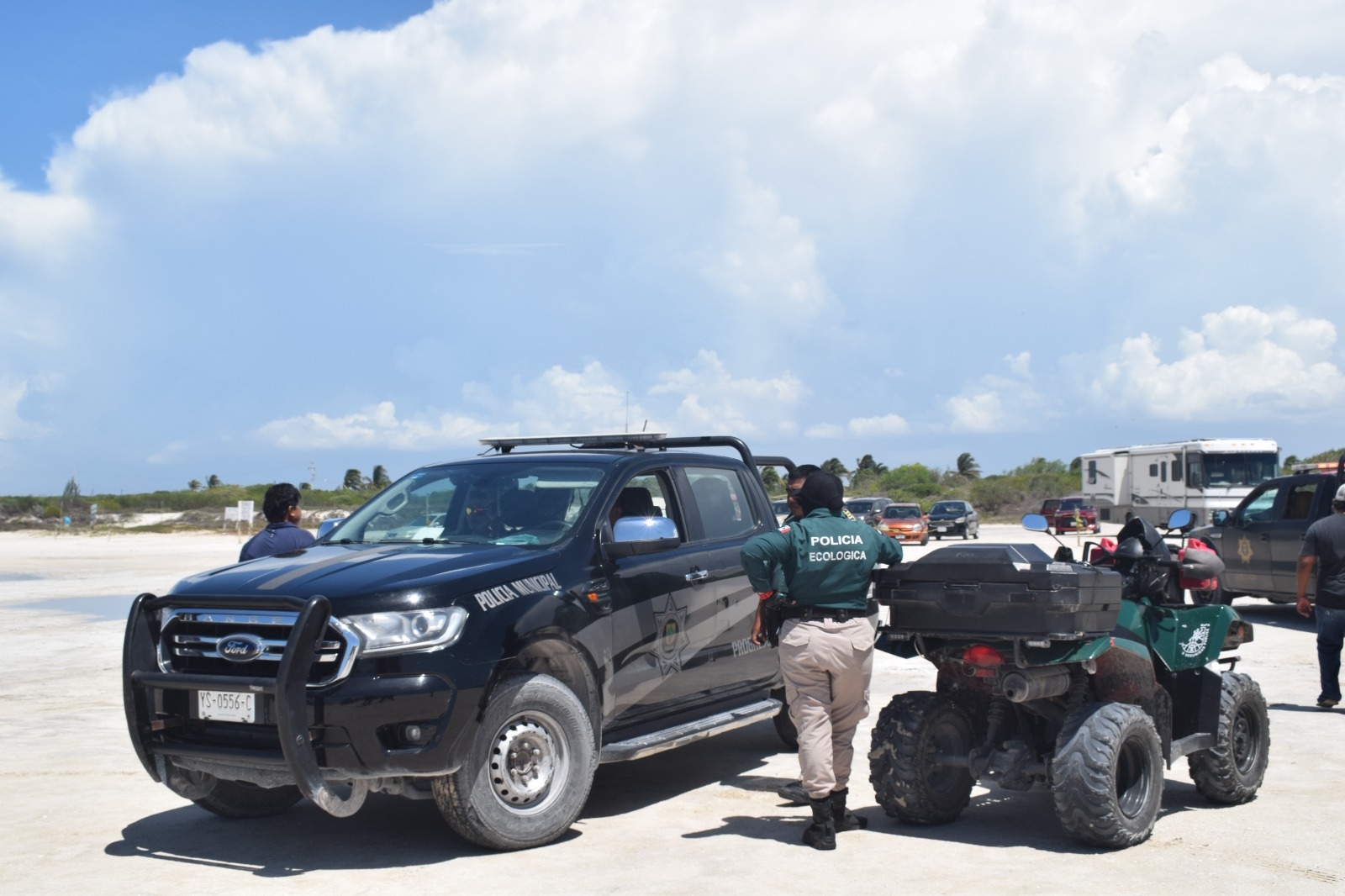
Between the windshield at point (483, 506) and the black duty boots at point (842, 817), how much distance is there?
6.31ft

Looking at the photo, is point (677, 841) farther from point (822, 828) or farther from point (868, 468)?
point (868, 468)

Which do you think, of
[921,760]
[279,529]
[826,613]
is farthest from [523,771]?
[279,529]

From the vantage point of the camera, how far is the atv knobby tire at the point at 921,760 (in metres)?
6.38

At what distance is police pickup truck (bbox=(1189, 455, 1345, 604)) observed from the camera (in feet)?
52.4

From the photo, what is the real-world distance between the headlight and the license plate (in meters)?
0.58

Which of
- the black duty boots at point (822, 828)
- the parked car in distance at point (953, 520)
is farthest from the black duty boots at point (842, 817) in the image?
the parked car in distance at point (953, 520)

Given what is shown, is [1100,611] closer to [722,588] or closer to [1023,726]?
[1023,726]

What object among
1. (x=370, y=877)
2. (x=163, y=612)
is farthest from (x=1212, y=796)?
(x=163, y=612)

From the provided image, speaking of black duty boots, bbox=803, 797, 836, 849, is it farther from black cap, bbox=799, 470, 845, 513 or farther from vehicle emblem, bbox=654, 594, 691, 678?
black cap, bbox=799, 470, 845, 513

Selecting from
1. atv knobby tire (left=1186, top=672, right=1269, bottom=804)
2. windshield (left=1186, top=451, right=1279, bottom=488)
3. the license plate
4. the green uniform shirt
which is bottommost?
atv knobby tire (left=1186, top=672, right=1269, bottom=804)

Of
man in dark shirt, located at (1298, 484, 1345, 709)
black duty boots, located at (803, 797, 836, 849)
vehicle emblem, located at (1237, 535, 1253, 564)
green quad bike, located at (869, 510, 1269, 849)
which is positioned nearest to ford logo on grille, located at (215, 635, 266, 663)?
black duty boots, located at (803, 797, 836, 849)

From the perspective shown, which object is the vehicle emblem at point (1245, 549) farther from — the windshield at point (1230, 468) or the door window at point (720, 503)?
the windshield at point (1230, 468)

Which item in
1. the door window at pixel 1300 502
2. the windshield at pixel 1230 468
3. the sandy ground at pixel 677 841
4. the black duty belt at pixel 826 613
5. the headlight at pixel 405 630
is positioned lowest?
the sandy ground at pixel 677 841

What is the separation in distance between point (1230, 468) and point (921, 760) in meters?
30.6
